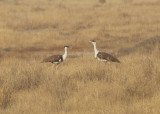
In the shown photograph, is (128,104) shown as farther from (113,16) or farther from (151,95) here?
(113,16)

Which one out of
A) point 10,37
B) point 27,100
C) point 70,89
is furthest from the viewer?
point 10,37

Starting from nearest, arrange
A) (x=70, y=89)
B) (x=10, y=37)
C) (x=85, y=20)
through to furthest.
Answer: (x=70, y=89), (x=10, y=37), (x=85, y=20)

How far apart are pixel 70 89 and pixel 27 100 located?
1.13 m

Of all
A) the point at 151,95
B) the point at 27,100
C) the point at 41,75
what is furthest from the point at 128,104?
the point at 41,75

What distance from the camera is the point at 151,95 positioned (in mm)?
8719

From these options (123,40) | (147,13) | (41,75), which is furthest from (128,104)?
(147,13)

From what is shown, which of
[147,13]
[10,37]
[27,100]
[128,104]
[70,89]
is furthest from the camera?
[147,13]

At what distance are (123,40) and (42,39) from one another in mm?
4250

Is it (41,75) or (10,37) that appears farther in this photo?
(10,37)

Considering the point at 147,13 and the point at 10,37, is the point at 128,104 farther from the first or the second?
the point at 147,13

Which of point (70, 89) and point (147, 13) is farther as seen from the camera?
point (147, 13)

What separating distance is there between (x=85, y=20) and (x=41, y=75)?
19.5 m

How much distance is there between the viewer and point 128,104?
8102 millimetres

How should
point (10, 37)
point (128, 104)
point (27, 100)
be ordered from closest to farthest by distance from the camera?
point (128, 104), point (27, 100), point (10, 37)
